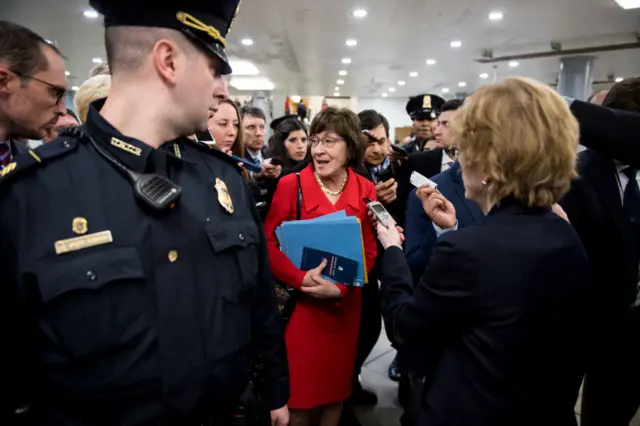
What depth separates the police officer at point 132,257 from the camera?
86 centimetres

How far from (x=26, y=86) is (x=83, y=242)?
1.07 metres

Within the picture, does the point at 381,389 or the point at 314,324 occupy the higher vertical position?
the point at 314,324

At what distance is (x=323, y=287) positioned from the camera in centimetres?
197

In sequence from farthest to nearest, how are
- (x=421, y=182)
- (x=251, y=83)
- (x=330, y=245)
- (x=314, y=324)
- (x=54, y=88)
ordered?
(x=251, y=83), (x=314, y=324), (x=330, y=245), (x=421, y=182), (x=54, y=88)

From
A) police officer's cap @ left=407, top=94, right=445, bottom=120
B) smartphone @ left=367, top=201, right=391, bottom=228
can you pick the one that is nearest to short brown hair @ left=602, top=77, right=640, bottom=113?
smartphone @ left=367, top=201, right=391, bottom=228

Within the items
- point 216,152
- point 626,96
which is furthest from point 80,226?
point 626,96

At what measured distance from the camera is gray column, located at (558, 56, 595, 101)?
9.75 meters

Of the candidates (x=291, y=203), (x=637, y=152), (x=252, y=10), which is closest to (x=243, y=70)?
(x=252, y=10)

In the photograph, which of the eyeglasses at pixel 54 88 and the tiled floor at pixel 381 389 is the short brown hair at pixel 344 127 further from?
the tiled floor at pixel 381 389

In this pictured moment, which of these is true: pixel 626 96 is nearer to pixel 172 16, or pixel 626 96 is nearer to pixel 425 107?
pixel 172 16

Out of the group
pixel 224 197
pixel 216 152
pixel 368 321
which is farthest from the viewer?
pixel 368 321

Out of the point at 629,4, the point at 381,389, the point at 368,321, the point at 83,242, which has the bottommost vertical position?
the point at 381,389

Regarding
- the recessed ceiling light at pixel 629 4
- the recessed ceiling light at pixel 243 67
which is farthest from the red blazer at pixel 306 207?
the recessed ceiling light at pixel 243 67

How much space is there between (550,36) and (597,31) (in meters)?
0.78
